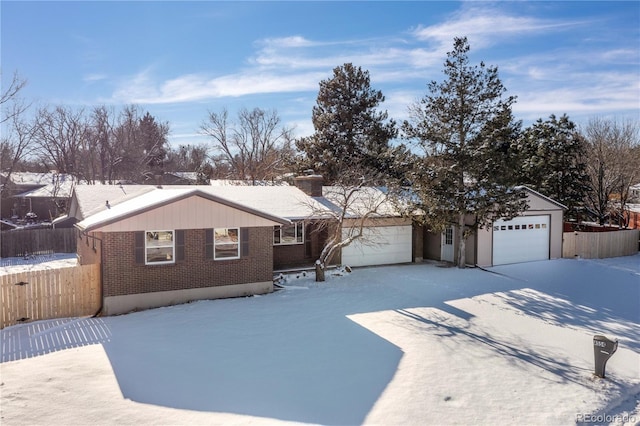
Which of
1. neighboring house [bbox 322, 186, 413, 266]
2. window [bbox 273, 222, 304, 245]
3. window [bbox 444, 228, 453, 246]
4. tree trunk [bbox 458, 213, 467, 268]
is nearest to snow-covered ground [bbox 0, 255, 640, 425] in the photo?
window [bbox 273, 222, 304, 245]

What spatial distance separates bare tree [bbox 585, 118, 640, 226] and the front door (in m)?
13.7

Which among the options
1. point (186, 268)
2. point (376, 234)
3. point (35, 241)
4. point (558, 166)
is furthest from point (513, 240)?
point (35, 241)

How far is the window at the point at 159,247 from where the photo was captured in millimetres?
12516

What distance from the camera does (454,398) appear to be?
23.8 feet

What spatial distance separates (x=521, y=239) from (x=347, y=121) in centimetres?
1879

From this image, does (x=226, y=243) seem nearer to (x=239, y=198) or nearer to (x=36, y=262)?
(x=239, y=198)

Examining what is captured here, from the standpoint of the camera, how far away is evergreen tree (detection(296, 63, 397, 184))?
112 feet

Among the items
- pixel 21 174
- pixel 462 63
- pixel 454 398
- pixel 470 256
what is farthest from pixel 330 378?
pixel 21 174

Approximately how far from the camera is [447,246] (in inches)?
797

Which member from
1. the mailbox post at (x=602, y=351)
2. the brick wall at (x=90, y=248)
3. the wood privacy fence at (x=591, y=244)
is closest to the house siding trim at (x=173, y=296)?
the brick wall at (x=90, y=248)

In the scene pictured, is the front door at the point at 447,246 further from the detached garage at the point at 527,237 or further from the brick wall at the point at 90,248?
the brick wall at the point at 90,248

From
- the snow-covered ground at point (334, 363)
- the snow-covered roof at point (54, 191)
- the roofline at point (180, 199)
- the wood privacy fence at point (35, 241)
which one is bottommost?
the snow-covered ground at point (334, 363)

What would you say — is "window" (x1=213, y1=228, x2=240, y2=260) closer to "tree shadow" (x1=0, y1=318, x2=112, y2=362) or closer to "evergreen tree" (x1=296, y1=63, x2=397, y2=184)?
"tree shadow" (x1=0, y1=318, x2=112, y2=362)

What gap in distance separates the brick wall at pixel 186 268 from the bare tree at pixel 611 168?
24.1 meters
